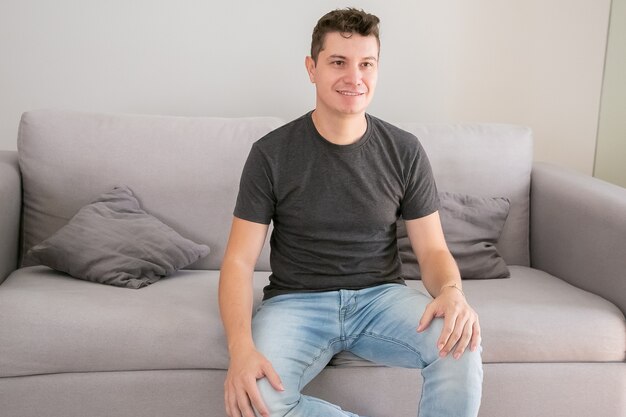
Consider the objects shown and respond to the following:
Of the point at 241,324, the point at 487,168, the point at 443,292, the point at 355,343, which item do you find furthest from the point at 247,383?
the point at 487,168

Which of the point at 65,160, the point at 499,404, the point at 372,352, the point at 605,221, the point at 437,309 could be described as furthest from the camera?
the point at 65,160

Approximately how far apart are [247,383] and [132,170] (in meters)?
1.12

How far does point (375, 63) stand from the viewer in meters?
2.04

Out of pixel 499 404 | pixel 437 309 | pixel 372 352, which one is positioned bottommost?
pixel 499 404

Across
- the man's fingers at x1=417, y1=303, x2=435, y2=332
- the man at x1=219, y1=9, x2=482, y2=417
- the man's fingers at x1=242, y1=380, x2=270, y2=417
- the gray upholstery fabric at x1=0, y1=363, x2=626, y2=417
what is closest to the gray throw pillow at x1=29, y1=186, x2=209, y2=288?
the gray upholstery fabric at x1=0, y1=363, x2=626, y2=417

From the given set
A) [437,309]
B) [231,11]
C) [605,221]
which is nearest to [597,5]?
[605,221]

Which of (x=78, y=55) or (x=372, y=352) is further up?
(x=78, y=55)

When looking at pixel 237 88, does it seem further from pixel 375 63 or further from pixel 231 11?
pixel 375 63

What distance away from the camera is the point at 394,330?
74.9 inches

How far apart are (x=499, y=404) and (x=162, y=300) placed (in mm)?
891

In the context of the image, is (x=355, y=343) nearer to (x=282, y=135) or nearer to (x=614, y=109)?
(x=282, y=135)

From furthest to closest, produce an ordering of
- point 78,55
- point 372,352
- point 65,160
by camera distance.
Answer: point 78,55 → point 65,160 → point 372,352

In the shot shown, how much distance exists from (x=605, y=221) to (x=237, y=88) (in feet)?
4.50

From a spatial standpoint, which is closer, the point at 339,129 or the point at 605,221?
the point at 339,129
